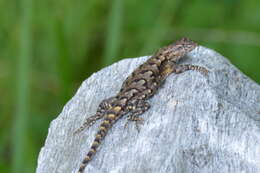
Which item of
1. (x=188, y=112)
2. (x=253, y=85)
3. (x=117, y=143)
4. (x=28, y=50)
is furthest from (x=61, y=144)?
(x=28, y=50)

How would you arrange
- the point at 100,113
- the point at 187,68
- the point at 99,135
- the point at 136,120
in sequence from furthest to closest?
the point at 187,68, the point at 100,113, the point at 136,120, the point at 99,135

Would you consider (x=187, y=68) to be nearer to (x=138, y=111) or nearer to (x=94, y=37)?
(x=138, y=111)

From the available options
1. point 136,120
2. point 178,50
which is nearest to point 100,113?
point 136,120

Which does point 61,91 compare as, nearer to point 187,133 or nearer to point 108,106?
point 108,106

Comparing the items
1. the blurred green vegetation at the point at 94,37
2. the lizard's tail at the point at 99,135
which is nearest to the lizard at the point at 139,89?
the lizard's tail at the point at 99,135

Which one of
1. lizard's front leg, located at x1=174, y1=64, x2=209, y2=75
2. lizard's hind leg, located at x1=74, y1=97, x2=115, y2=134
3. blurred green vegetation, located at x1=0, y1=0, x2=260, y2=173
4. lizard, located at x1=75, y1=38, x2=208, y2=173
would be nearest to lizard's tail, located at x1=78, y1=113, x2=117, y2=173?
lizard, located at x1=75, y1=38, x2=208, y2=173

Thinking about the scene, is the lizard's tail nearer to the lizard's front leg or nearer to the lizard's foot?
the lizard's foot
